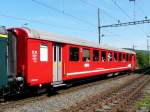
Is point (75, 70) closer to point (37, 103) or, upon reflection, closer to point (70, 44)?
point (70, 44)

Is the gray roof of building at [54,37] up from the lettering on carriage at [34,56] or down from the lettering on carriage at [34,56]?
up

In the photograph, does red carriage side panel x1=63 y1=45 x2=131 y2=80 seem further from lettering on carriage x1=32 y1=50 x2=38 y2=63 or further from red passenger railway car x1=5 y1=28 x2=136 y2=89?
lettering on carriage x1=32 y1=50 x2=38 y2=63

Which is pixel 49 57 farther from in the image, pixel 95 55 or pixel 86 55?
pixel 95 55

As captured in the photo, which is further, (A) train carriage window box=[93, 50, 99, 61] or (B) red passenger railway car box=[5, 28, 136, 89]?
(A) train carriage window box=[93, 50, 99, 61]

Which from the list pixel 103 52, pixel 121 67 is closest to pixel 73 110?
pixel 103 52

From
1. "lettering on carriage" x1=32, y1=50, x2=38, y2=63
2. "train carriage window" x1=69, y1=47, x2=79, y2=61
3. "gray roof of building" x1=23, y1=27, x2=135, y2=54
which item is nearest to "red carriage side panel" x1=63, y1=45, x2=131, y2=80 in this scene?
"train carriage window" x1=69, y1=47, x2=79, y2=61

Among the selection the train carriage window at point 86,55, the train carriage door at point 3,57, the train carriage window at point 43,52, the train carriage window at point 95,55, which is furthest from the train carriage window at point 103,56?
the train carriage door at point 3,57

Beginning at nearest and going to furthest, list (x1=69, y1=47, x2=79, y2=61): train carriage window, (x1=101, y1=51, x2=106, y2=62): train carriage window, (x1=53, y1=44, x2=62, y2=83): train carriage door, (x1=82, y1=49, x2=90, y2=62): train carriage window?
(x1=53, y1=44, x2=62, y2=83): train carriage door, (x1=69, y1=47, x2=79, y2=61): train carriage window, (x1=82, y1=49, x2=90, y2=62): train carriage window, (x1=101, y1=51, x2=106, y2=62): train carriage window

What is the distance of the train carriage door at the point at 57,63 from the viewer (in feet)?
56.0

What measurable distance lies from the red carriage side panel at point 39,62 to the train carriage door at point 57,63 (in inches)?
21.2

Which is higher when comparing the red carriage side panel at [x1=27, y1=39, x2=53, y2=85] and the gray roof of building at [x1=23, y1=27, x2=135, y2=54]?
the gray roof of building at [x1=23, y1=27, x2=135, y2=54]

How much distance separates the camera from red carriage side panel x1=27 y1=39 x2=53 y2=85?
48.4ft

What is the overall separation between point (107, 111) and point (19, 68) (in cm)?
447

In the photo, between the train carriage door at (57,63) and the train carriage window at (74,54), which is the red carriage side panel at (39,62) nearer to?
the train carriage door at (57,63)
